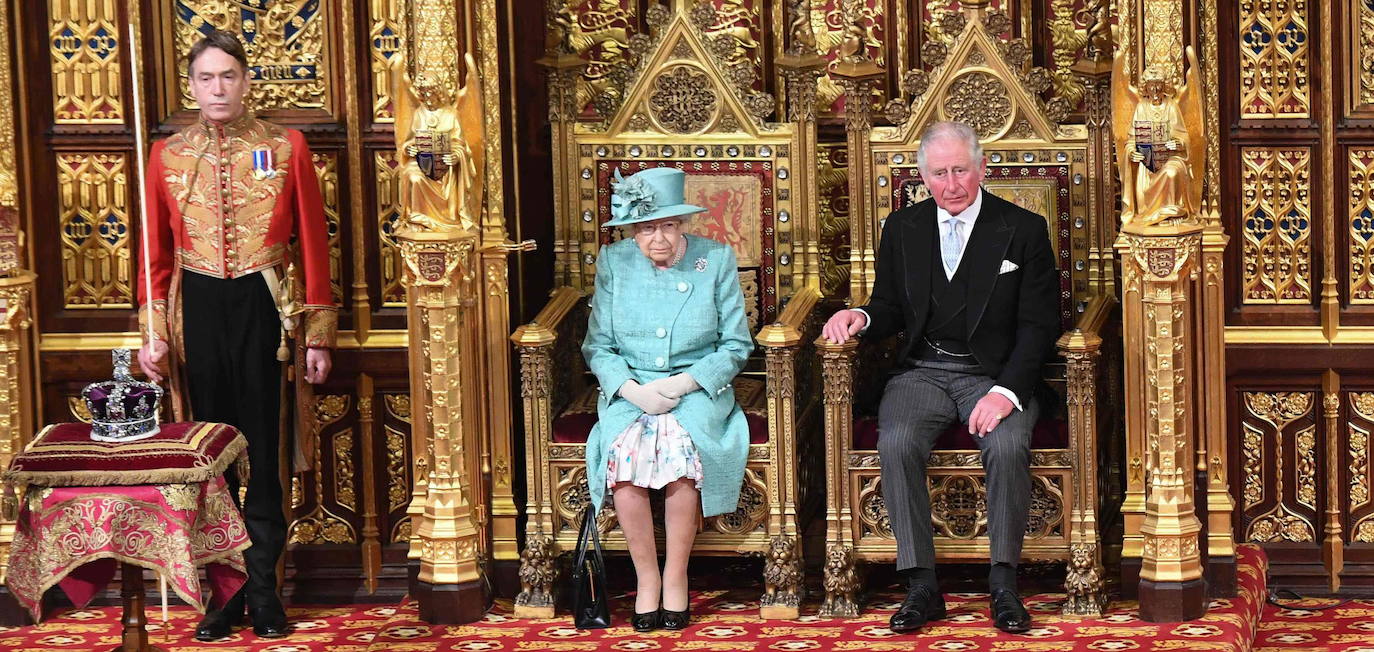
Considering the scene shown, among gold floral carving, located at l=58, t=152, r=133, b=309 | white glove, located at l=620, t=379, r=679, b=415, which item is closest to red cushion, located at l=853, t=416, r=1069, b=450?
white glove, located at l=620, t=379, r=679, b=415

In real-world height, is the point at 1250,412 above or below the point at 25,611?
above

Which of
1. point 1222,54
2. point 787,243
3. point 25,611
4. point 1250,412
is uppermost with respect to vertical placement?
point 1222,54

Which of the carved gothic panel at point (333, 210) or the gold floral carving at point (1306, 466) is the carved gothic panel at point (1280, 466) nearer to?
the gold floral carving at point (1306, 466)

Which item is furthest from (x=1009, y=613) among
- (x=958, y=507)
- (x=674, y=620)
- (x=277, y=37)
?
(x=277, y=37)

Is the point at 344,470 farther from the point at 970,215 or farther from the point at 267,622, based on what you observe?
the point at 970,215

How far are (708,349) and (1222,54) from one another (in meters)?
1.90

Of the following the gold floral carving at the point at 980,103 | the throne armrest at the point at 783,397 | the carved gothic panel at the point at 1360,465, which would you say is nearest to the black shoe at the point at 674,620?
the throne armrest at the point at 783,397

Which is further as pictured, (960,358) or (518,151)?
(518,151)

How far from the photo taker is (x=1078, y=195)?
7332mm

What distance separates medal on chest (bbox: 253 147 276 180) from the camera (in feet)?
22.7

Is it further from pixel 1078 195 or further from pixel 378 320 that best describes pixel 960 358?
pixel 378 320

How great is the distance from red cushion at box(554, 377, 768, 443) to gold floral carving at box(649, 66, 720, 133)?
2.96 feet

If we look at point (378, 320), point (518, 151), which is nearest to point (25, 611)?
point (378, 320)

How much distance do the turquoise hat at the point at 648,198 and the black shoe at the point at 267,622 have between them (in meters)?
1.57
